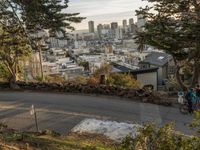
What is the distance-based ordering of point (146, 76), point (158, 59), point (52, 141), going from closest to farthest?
point (52, 141)
point (146, 76)
point (158, 59)

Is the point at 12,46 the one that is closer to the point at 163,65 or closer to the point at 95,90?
the point at 95,90

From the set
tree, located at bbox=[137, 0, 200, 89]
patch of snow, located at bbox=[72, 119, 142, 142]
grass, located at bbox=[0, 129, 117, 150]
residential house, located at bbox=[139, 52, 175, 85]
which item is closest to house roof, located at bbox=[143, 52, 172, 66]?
residential house, located at bbox=[139, 52, 175, 85]

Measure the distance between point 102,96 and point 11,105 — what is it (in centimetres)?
512

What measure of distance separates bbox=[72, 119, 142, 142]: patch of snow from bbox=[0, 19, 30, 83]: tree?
1103cm

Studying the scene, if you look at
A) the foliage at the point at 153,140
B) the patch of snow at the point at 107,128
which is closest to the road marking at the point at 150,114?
the patch of snow at the point at 107,128

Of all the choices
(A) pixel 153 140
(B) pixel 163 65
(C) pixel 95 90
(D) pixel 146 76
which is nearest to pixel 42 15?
(C) pixel 95 90

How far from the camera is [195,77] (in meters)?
23.8

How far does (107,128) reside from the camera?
14.3 meters

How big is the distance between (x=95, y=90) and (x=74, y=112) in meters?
3.63

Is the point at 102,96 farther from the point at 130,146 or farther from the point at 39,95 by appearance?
the point at 130,146

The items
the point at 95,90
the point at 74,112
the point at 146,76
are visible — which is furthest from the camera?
the point at 146,76

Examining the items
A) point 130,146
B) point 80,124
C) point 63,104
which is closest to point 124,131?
point 80,124

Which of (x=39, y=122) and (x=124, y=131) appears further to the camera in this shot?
(x=39, y=122)

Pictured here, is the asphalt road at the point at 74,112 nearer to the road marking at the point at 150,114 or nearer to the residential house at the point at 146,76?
the road marking at the point at 150,114
